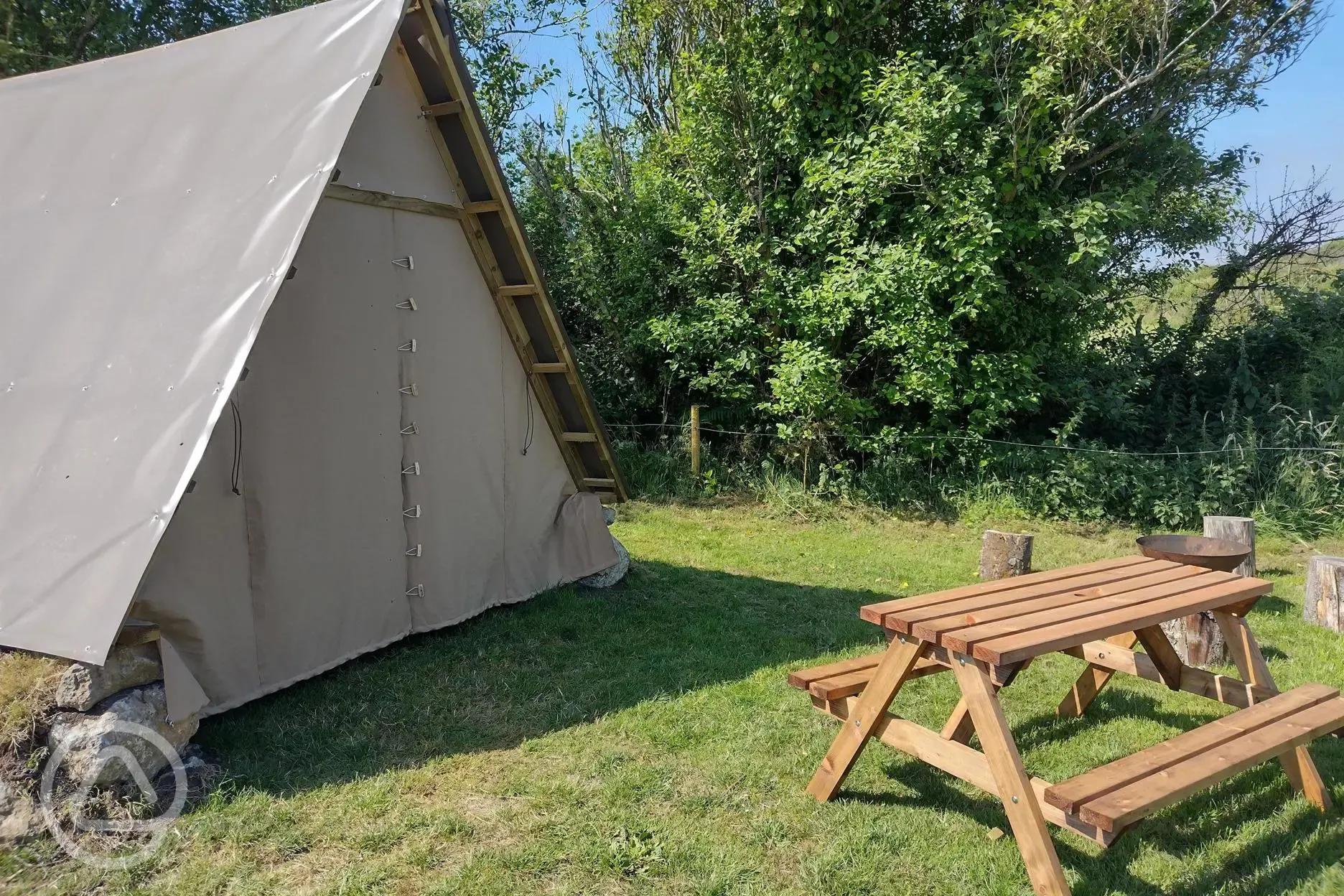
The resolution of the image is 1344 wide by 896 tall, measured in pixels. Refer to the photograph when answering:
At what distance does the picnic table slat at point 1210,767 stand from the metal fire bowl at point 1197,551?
1.29 metres

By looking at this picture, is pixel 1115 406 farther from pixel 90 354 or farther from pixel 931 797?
pixel 90 354

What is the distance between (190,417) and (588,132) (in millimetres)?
9621

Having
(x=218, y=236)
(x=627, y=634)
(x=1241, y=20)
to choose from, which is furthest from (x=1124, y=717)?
(x=1241, y=20)

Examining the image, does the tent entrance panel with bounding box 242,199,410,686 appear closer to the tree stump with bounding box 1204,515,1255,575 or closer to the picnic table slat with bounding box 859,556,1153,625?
Answer: the picnic table slat with bounding box 859,556,1153,625

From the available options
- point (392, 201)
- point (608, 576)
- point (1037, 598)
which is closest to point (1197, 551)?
point (1037, 598)

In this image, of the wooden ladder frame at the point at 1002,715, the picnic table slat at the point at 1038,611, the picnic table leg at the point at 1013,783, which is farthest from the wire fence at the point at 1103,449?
the picnic table leg at the point at 1013,783

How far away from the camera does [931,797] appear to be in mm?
3502

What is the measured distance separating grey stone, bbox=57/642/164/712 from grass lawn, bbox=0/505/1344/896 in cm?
49

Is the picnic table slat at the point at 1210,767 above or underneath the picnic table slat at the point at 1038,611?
underneath

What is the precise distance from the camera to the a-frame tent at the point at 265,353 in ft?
10.7

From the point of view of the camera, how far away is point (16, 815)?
3010 mm

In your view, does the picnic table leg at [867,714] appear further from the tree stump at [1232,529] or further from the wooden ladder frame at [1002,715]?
the tree stump at [1232,529]

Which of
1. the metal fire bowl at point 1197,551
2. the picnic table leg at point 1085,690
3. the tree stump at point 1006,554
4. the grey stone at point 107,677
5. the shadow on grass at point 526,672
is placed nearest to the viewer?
the grey stone at point 107,677

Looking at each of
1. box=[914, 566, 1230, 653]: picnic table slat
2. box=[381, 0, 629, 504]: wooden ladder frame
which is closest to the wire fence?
box=[381, 0, 629, 504]: wooden ladder frame
